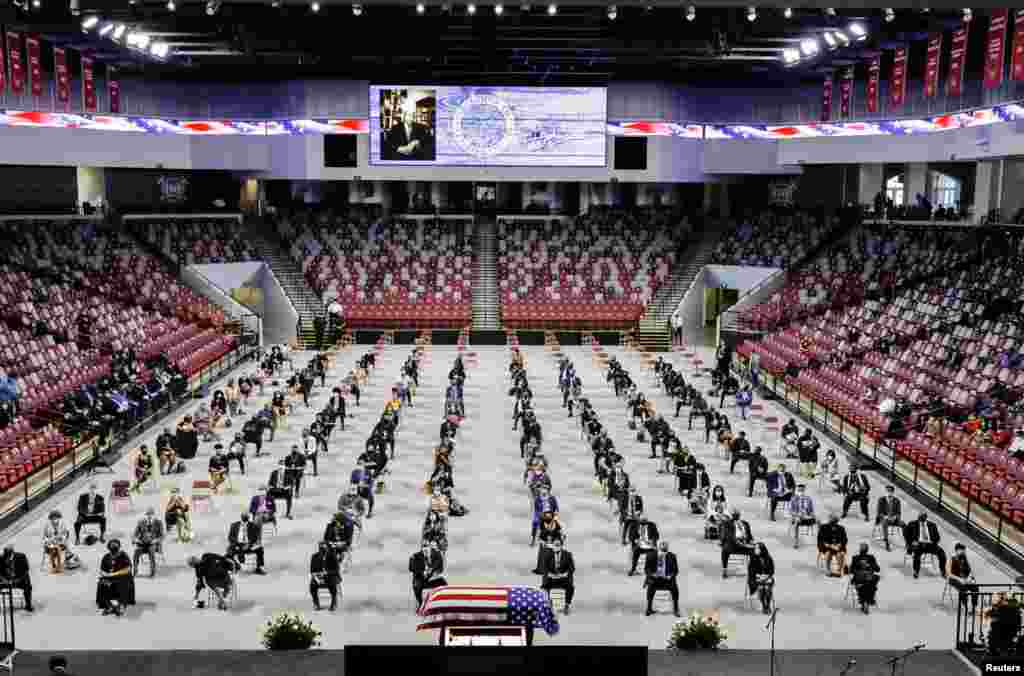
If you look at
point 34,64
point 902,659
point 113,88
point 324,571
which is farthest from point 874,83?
point 324,571

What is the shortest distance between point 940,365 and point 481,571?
16.9m

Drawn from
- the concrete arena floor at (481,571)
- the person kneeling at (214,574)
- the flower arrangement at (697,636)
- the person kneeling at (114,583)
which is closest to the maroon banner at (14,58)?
the concrete arena floor at (481,571)

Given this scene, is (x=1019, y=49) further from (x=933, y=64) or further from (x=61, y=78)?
(x=61, y=78)

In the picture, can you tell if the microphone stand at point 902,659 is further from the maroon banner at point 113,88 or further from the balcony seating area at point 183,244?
the maroon banner at point 113,88

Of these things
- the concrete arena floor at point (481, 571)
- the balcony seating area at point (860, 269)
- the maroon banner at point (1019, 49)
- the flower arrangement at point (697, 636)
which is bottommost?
the concrete arena floor at point (481, 571)

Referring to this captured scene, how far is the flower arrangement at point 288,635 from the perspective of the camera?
47.1 feet

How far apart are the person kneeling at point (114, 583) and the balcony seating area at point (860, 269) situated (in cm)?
3086

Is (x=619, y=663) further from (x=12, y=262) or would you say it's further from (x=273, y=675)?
(x=12, y=262)

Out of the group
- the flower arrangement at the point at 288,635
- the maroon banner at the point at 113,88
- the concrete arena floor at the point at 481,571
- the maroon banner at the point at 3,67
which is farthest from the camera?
the maroon banner at the point at 113,88

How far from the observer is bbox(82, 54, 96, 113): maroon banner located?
42.9 meters

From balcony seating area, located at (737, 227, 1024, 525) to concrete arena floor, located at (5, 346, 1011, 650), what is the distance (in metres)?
1.67

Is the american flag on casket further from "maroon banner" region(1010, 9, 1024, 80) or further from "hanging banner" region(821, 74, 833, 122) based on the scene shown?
"hanging banner" region(821, 74, 833, 122)

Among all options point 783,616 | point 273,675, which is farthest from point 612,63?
point 273,675

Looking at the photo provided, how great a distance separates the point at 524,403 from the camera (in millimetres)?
28328
